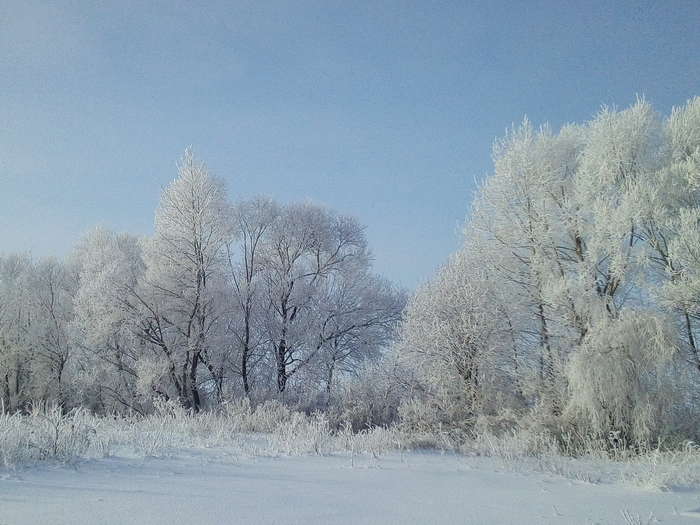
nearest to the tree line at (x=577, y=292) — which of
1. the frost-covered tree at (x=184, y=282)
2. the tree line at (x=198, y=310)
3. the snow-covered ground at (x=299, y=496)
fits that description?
the snow-covered ground at (x=299, y=496)

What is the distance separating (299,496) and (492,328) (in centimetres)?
1130

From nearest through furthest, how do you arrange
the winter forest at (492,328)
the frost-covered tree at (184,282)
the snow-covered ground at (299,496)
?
the snow-covered ground at (299,496)
the winter forest at (492,328)
the frost-covered tree at (184,282)

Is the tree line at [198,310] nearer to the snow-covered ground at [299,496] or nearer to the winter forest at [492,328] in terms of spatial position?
the winter forest at [492,328]

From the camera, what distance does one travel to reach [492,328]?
1486 centimetres

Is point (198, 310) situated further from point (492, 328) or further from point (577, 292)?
point (577, 292)

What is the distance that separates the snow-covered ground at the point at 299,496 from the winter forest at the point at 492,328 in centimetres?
144

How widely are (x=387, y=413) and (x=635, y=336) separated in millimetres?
8503

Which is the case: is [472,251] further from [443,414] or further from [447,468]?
[447,468]

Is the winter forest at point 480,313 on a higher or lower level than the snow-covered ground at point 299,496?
higher

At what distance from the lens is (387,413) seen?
16969mm

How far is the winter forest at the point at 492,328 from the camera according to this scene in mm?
11727

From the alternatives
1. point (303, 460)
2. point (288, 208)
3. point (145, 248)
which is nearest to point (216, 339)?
point (145, 248)

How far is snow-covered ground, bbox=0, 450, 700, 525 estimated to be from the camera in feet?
12.6

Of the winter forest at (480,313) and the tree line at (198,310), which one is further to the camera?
the tree line at (198,310)
